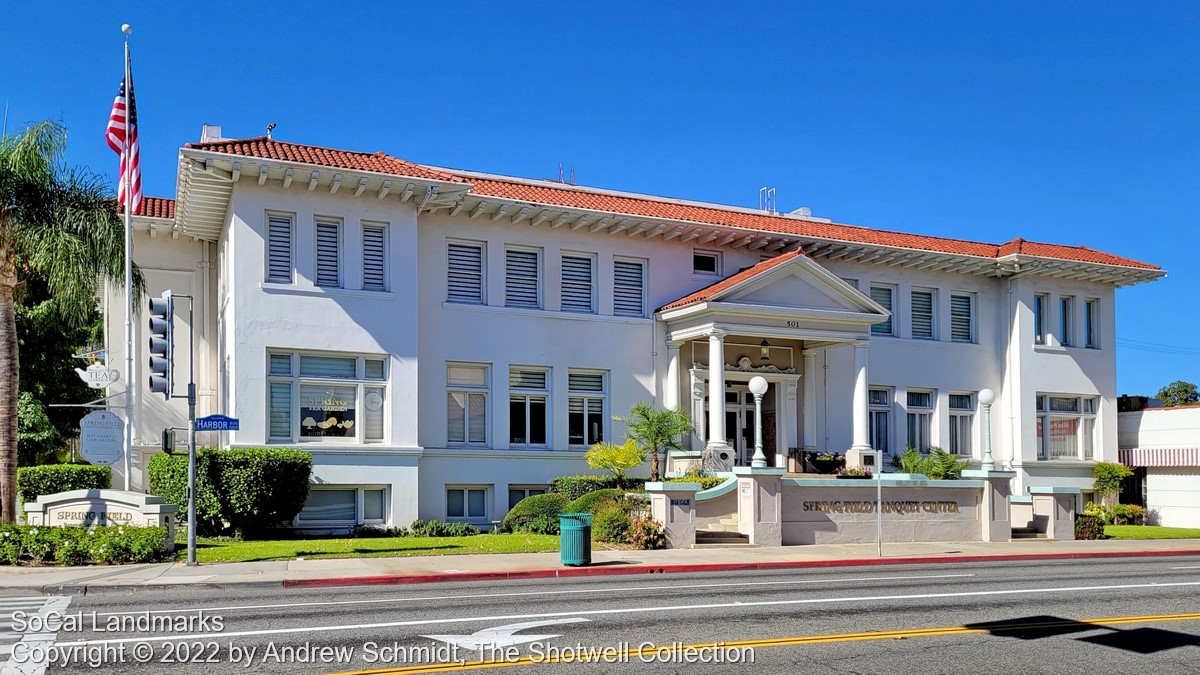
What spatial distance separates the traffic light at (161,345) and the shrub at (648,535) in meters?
9.87

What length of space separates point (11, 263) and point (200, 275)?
8273 mm

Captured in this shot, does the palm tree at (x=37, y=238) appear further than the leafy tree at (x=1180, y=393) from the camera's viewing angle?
No

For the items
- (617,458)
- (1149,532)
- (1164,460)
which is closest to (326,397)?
(617,458)

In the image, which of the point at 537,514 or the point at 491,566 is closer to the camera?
the point at 491,566

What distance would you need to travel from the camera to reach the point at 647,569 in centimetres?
1977

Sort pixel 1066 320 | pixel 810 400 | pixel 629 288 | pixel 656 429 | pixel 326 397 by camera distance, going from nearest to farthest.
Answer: pixel 326 397, pixel 656 429, pixel 629 288, pixel 810 400, pixel 1066 320

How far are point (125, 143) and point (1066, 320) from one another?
2981cm

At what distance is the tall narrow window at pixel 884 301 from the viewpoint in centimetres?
3550

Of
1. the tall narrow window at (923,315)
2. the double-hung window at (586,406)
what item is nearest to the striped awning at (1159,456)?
the tall narrow window at (923,315)

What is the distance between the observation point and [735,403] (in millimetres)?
33312

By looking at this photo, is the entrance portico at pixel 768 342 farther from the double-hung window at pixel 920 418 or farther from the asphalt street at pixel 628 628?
the asphalt street at pixel 628 628

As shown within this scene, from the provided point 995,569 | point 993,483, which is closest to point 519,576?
point 995,569

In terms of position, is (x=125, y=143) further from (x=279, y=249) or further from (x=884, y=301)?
(x=884, y=301)

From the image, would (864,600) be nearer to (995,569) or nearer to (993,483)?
(995,569)
